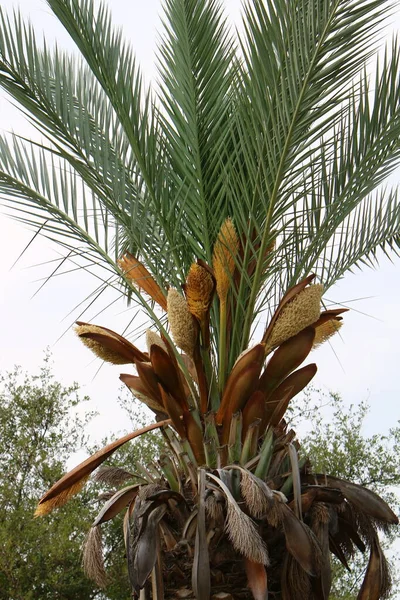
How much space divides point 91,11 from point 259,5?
111 cm

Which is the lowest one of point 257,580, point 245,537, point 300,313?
point 257,580

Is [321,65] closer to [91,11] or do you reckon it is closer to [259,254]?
[259,254]

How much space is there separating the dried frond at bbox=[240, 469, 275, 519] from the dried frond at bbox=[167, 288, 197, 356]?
82 cm

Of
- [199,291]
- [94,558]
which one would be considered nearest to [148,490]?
[94,558]

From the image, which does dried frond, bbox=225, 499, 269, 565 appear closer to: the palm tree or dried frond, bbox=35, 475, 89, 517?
the palm tree

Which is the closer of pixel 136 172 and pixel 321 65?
pixel 321 65

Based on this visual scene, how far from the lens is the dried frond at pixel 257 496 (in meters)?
3.73

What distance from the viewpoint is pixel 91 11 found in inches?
187

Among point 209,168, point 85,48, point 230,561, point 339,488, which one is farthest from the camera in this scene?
point 209,168

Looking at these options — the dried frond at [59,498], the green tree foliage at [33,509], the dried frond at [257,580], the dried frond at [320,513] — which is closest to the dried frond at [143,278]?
the dried frond at [59,498]

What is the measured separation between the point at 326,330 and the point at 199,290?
830 millimetres

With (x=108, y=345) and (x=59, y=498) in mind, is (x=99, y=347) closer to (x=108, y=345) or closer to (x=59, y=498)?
(x=108, y=345)

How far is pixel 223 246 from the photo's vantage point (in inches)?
183

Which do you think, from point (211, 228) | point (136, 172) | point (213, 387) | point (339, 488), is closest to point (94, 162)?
point (136, 172)
